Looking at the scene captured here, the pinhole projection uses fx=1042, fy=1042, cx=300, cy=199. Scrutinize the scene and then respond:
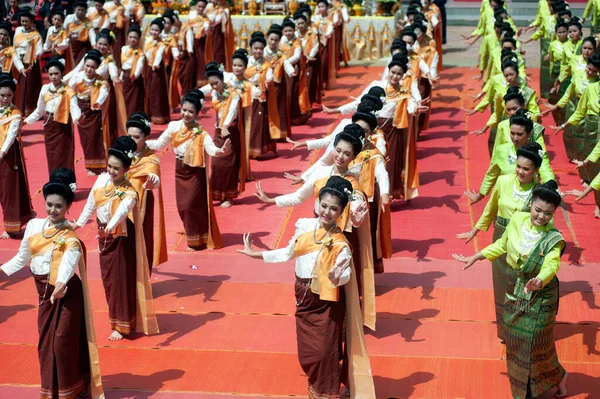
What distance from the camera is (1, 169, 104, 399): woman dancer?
21.3 feet

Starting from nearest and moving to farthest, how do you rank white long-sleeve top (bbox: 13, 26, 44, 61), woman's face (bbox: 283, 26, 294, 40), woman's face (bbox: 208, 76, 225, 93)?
woman's face (bbox: 208, 76, 225, 93) → woman's face (bbox: 283, 26, 294, 40) → white long-sleeve top (bbox: 13, 26, 44, 61)

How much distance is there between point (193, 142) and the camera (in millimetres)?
9438

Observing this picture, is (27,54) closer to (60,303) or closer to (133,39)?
(133,39)

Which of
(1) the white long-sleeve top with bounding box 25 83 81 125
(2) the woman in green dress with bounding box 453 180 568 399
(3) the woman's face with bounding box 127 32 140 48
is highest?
(3) the woman's face with bounding box 127 32 140 48

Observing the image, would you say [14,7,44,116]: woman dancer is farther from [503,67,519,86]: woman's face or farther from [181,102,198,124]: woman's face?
[503,67,519,86]: woman's face

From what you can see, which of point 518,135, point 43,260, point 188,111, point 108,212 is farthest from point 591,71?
point 43,260

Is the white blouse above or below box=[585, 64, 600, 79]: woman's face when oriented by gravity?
below

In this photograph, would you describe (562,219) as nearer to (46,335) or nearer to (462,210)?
(462,210)

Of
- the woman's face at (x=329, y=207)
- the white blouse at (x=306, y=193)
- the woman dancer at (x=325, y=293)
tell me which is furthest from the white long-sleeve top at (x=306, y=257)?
the white blouse at (x=306, y=193)

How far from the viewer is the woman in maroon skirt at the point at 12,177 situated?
32.6ft

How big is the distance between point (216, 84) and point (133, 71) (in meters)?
3.08

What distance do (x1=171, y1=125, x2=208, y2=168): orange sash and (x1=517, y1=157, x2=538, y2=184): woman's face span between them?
3.37 metres

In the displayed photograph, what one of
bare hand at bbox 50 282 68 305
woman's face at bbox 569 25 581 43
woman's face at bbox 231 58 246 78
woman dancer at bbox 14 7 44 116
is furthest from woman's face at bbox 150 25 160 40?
bare hand at bbox 50 282 68 305

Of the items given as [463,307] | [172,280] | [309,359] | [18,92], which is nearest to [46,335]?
[309,359]
